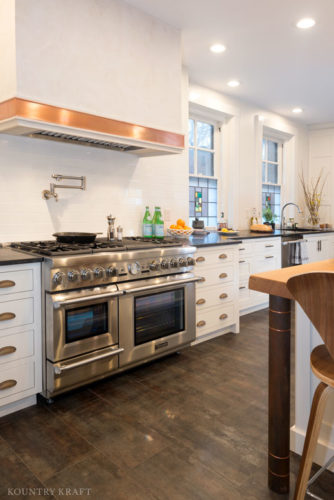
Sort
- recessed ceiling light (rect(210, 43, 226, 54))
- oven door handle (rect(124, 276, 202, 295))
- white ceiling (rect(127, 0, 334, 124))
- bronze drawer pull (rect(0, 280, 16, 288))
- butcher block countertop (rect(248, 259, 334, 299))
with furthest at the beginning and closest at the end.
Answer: recessed ceiling light (rect(210, 43, 226, 54)) → white ceiling (rect(127, 0, 334, 124)) → oven door handle (rect(124, 276, 202, 295)) → bronze drawer pull (rect(0, 280, 16, 288)) → butcher block countertop (rect(248, 259, 334, 299))

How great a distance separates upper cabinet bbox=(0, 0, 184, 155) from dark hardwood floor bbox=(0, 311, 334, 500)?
5.44ft

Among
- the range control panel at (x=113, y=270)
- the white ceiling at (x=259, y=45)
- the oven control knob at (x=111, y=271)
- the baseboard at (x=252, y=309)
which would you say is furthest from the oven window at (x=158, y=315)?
the white ceiling at (x=259, y=45)

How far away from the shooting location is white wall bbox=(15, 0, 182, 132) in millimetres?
2311

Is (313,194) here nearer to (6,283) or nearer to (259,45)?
(259,45)

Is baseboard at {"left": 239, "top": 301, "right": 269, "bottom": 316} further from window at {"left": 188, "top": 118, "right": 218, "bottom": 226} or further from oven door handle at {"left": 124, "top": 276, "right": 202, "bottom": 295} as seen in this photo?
oven door handle at {"left": 124, "top": 276, "right": 202, "bottom": 295}

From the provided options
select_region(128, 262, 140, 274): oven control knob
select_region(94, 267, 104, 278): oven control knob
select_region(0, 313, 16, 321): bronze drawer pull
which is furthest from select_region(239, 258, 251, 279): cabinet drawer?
select_region(0, 313, 16, 321): bronze drawer pull

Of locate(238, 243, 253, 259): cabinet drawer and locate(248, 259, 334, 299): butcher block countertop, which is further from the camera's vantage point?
locate(238, 243, 253, 259): cabinet drawer

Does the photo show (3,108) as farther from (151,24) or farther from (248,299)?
(248,299)

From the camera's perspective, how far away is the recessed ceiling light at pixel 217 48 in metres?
3.49

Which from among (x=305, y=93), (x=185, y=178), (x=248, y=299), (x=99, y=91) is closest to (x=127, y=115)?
(x=99, y=91)

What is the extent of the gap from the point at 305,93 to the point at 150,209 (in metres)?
2.77

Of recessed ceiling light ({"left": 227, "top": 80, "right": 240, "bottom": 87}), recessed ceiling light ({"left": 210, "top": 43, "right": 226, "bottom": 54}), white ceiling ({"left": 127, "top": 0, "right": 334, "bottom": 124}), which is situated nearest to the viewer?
white ceiling ({"left": 127, "top": 0, "right": 334, "bottom": 124})

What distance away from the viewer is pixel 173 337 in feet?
9.38

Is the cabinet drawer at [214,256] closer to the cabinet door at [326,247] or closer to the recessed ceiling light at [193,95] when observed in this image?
the recessed ceiling light at [193,95]
